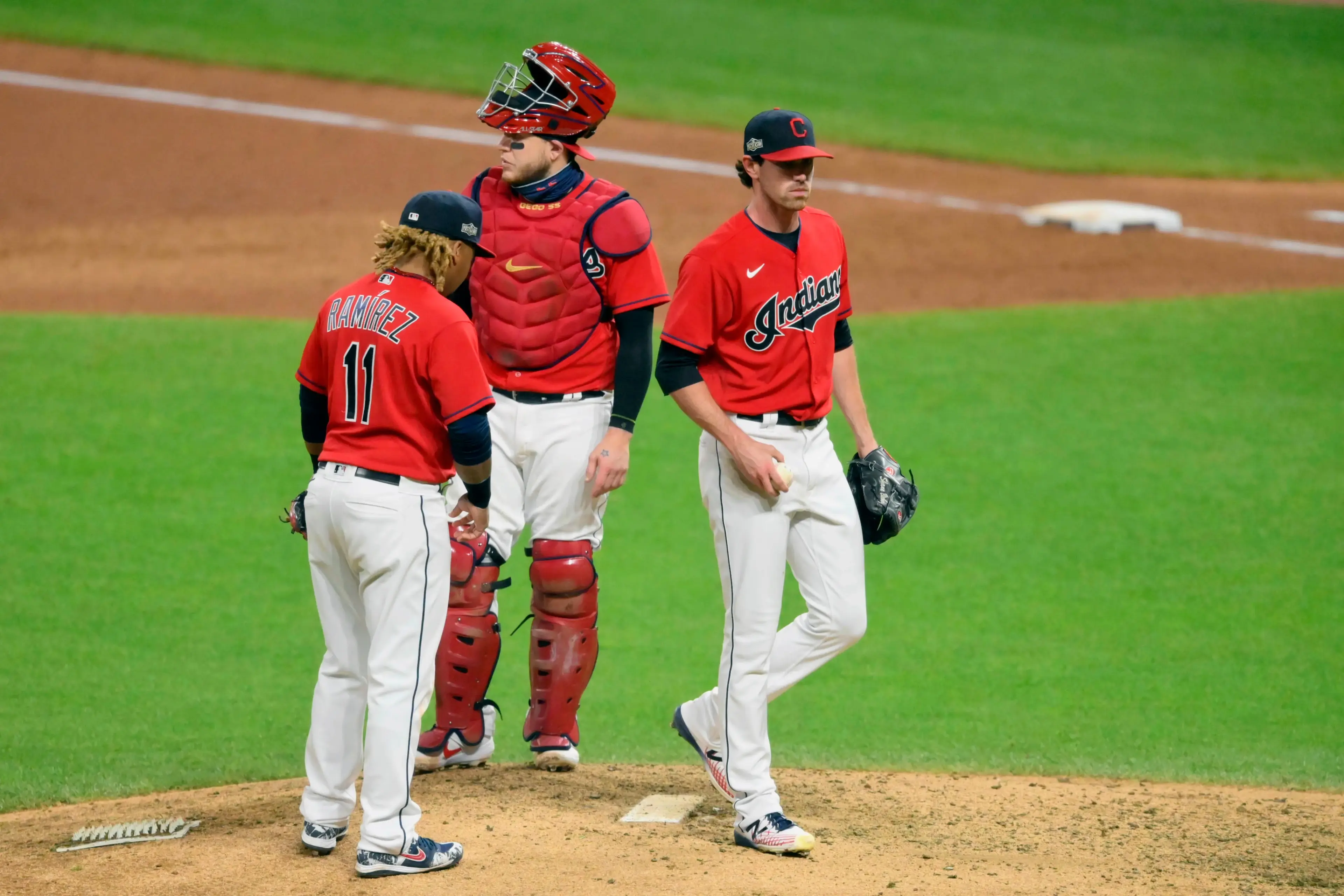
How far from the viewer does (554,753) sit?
5.33m

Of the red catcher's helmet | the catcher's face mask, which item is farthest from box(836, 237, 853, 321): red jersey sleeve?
the catcher's face mask

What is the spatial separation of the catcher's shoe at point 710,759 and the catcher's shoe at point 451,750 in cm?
73

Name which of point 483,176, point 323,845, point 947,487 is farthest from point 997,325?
point 323,845

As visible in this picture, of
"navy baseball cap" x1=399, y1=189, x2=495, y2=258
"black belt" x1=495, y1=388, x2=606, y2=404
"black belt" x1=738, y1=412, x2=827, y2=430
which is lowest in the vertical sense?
"black belt" x1=738, y1=412, x2=827, y2=430

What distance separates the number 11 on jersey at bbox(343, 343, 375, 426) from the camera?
4.19 m

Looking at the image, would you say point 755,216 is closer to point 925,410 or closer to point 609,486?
point 609,486

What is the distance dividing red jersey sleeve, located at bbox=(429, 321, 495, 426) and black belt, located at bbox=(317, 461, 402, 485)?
0.21 m

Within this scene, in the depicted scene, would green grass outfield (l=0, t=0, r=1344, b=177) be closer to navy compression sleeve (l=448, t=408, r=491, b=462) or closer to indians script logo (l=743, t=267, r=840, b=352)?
indians script logo (l=743, t=267, r=840, b=352)

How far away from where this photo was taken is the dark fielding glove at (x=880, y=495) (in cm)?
488

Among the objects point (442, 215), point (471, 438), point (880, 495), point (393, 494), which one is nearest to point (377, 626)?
point (393, 494)

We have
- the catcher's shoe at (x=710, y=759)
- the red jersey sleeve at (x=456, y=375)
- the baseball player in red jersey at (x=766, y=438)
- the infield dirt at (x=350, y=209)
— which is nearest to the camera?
the red jersey sleeve at (x=456, y=375)

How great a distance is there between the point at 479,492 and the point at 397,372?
1.34ft

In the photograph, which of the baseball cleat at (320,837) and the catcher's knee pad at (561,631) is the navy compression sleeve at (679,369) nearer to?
the catcher's knee pad at (561,631)

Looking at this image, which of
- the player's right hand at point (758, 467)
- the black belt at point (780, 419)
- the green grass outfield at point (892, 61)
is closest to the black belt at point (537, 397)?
the black belt at point (780, 419)
